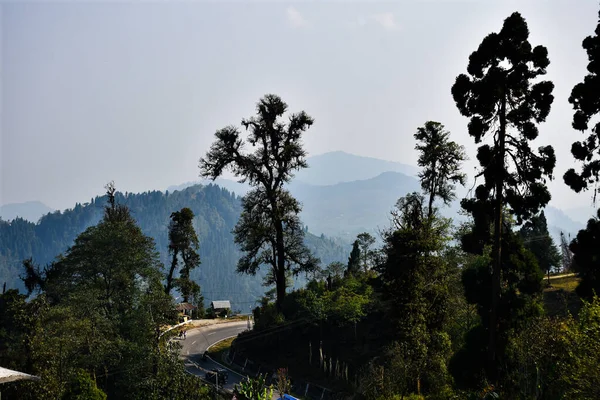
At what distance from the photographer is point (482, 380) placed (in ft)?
60.0

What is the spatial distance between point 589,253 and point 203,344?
32.1 m

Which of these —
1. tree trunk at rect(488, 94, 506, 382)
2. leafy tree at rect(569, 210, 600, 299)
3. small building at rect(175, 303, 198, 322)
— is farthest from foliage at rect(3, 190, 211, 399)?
small building at rect(175, 303, 198, 322)

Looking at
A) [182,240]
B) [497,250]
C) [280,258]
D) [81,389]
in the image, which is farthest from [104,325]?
[182,240]

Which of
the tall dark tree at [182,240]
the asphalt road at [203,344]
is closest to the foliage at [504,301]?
the asphalt road at [203,344]

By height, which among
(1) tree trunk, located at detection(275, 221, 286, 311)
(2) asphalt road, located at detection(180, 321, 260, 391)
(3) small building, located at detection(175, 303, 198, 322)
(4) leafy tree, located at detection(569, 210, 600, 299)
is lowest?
(2) asphalt road, located at detection(180, 321, 260, 391)

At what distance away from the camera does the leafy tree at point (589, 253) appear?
19062mm

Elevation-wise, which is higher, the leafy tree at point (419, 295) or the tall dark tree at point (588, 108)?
the tall dark tree at point (588, 108)

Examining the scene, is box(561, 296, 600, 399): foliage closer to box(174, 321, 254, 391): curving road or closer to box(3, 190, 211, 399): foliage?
box(3, 190, 211, 399): foliage

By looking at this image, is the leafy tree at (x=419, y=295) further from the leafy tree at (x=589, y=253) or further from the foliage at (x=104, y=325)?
the foliage at (x=104, y=325)

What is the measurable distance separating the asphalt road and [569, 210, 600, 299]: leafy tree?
19932mm

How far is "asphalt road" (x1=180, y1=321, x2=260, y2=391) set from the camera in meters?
34.8

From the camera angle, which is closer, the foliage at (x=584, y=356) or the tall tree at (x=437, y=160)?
Answer: the foliage at (x=584, y=356)

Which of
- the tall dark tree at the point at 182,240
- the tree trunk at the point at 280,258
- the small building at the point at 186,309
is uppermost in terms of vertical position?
the tall dark tree at the point at 182,240

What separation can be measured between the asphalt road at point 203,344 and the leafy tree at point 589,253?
1993cm
